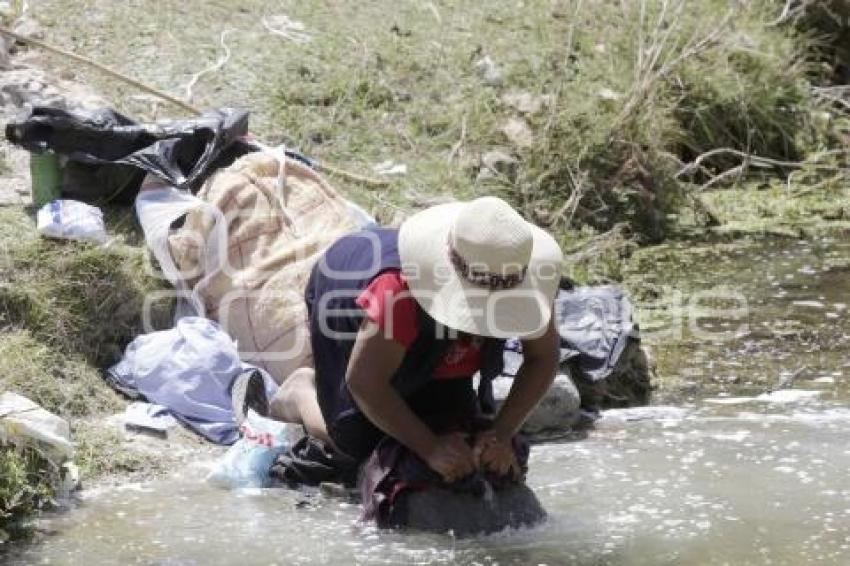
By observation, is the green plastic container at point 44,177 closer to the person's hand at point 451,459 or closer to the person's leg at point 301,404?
the person's leg at point 301,404

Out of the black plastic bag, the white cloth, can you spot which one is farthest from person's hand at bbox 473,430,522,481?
the black plastic bag

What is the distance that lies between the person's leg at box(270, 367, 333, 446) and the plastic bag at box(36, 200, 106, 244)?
97 cm

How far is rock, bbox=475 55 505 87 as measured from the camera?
859 cm

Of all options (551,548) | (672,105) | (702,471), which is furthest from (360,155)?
(551,548)

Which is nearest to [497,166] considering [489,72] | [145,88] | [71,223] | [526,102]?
[526,102]

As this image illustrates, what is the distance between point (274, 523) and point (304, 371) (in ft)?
2.43

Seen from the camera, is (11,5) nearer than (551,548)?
Answer: No

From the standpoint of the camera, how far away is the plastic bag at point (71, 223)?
19.2 ft

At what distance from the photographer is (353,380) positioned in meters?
4.45

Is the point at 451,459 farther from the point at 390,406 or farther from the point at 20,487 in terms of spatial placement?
the point at 20,487

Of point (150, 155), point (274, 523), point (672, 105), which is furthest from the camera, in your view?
point (672, 105)

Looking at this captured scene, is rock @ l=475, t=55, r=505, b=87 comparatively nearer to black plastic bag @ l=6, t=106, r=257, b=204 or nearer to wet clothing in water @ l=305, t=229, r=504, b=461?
black plastic bag @ l=6, t=106, r=257, b=204

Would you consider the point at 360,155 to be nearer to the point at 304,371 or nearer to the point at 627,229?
the point at 627,229

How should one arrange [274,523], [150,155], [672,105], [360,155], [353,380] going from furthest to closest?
[672,105]
[360,155]
[150,155]
[274,523]
[353,380]
